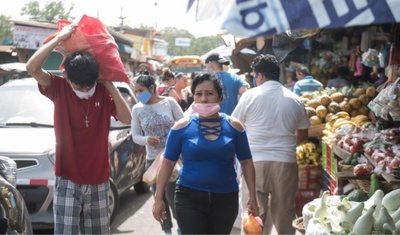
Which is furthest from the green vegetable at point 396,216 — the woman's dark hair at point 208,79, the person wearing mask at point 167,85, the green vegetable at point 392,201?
the person wearing mask at point 167,85

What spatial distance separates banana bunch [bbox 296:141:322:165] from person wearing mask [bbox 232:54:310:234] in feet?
6.28

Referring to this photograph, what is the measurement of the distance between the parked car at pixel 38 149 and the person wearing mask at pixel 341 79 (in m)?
Result: 3.71

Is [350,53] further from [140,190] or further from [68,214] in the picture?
[68,214]

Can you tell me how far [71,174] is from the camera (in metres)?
5.07

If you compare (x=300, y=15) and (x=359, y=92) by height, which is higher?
(x=300, y=15)

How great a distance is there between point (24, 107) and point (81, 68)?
357 cm

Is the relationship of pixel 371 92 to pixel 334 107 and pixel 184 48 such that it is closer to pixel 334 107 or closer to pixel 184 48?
pixel 334 107

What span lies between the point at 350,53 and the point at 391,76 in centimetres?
483

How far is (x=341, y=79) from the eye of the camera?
1116 centimetres

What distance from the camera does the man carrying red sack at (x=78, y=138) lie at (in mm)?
5020

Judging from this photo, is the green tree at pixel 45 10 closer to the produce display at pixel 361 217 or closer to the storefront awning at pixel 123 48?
the storefront awning at pixel 123 48

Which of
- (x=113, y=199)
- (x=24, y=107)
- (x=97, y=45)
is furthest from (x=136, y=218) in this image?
(x=97, y=45)

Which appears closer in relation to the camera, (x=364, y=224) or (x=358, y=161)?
(x=364, y=224)

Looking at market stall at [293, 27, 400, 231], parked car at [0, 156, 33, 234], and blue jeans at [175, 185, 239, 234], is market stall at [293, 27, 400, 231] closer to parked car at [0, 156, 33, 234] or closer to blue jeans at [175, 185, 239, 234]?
blue jeans at [175, 185, 239, 234]
